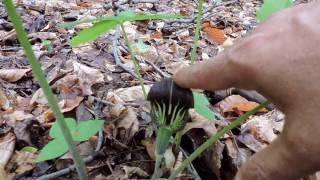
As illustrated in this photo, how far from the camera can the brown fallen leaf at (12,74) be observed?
1.75 m

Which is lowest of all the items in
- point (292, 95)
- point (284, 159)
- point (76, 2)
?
point (76, 2)

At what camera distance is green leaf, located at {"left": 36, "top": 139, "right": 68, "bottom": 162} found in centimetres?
108

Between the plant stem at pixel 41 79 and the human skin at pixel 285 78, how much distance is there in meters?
0.35

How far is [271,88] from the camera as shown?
0.77 meters

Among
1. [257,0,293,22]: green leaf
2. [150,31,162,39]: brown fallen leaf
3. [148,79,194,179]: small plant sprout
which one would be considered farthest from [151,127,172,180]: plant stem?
[150,31,162,39]: brown fallen leaf

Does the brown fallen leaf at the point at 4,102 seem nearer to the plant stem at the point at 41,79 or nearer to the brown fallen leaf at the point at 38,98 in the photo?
the brown fallen leaf at the point at 38,98

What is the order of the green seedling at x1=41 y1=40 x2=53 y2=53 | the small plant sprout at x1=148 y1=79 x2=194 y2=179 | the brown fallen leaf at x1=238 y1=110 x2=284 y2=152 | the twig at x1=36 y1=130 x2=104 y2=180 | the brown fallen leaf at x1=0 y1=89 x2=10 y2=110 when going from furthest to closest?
the green seedling at x1=41 y1=40 x2=53 y2=53
the brown fallen leaf at x1=0 y1=89 x2=10 y2=110
the brown fallen leaf at x1=238 y1=110 x2=284 y2=152
the twig at x1=36 y1=130 x2=104 y2=180
the small plant sprout at x1=148 y1=79 x2=194 y2=179

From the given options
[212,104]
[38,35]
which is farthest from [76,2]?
[212,104]

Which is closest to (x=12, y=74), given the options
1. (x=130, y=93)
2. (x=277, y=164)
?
(x=130, y=93)

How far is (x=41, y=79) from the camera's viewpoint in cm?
96

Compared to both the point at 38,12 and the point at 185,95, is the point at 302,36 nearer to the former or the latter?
the point at 185,95

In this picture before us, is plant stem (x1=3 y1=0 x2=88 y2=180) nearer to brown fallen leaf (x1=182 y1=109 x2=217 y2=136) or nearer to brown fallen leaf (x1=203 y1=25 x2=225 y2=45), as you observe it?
brown fallen leaf (x1=182 y1=109 x2=217 y2=136)

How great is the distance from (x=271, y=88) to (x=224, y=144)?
58 cm

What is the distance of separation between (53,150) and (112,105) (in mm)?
405
